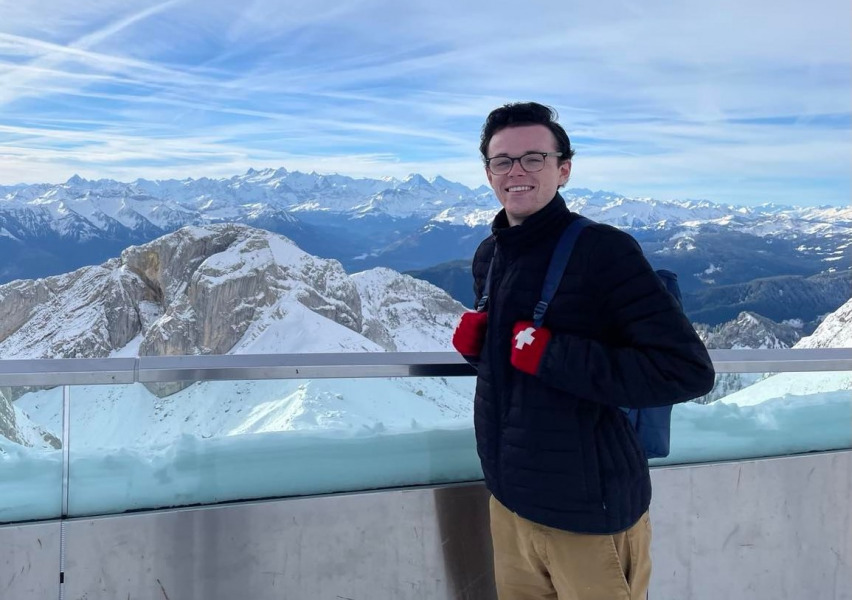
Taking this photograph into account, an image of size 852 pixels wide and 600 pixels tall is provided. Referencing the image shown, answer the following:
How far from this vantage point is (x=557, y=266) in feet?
4.20

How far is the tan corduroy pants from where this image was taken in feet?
4.25

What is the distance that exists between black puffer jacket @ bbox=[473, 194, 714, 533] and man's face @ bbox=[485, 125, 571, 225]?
0.09 feet

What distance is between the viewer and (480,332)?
1479 millimetres

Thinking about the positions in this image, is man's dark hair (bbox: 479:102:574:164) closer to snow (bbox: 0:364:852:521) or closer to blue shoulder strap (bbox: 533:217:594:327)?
blue shoulder strap (bbox: 533:217:594:327)

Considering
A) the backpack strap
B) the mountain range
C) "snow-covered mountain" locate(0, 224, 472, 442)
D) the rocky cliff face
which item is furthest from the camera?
"snow-covered mountain" locate(0, 224, 472, 442)

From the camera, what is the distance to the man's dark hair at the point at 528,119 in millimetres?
1363

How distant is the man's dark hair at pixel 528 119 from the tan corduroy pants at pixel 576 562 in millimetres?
713

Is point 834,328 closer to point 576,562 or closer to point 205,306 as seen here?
point 205,306

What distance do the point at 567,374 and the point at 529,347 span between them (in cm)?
8

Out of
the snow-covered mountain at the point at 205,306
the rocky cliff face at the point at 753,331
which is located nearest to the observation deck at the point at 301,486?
the rocky cliff face at the point at 753,331

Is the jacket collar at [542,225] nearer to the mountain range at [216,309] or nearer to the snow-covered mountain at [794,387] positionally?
the snow-covered mountain at [794,387]

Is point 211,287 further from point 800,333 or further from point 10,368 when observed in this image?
point 10,368

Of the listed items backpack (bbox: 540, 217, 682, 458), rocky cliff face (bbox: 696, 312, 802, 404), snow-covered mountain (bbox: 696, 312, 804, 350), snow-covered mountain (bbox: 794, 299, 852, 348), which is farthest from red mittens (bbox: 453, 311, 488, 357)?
snow-covered mountain (bbox: 696, 312, 804, 350)

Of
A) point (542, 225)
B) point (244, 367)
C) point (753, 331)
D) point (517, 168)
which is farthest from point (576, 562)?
point (753, 331)
